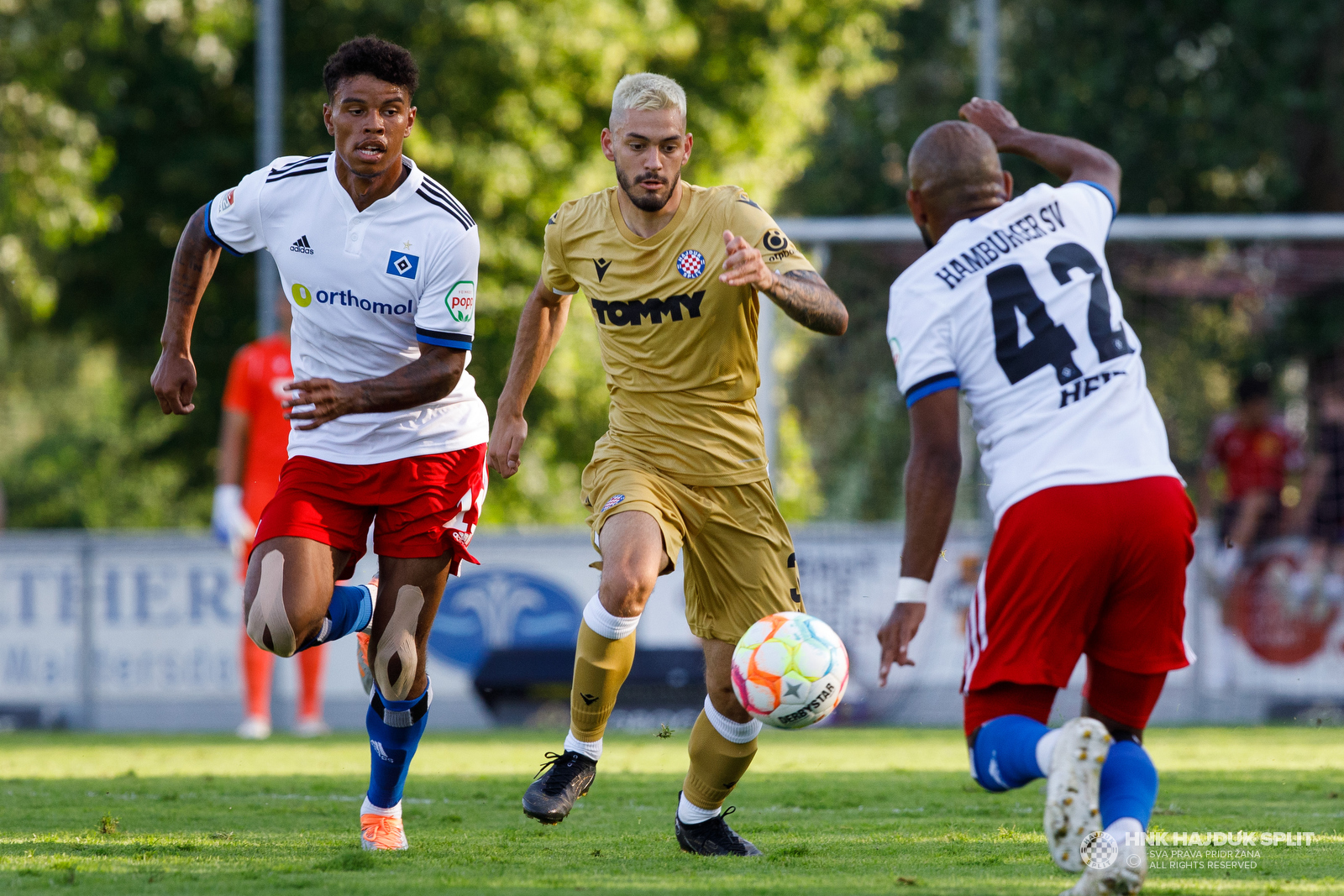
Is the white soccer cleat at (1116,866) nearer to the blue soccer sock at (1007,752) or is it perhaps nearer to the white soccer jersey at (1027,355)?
the blue soccer sock at (1007,752)

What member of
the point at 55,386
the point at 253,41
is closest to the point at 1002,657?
the point at 253,41

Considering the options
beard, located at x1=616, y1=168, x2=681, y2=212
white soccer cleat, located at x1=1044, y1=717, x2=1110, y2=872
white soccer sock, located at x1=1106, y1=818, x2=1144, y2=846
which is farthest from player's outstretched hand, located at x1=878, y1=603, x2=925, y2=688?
beard, located at x1=616, y1=168, x2=681, y2=212

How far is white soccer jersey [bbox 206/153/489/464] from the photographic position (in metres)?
5.35

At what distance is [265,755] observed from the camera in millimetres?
9180

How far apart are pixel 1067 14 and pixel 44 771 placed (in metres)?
15.8

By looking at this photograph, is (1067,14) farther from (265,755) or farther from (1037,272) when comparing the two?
(1037,272)

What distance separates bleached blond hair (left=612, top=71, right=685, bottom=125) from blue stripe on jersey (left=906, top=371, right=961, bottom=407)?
5.57ft

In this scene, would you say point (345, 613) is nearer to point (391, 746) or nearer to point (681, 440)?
point (391, 746)

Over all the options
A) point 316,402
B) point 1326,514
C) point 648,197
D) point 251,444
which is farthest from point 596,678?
point 1326,514

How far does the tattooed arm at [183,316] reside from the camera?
5.51 meters

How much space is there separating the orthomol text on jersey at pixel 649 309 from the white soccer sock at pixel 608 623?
1.01 metres

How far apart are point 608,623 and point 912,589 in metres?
1.48

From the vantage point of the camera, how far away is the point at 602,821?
20.8 ft

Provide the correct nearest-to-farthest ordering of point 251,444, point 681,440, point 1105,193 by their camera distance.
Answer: point 1105,193 → point 681,440 → point 251,444
